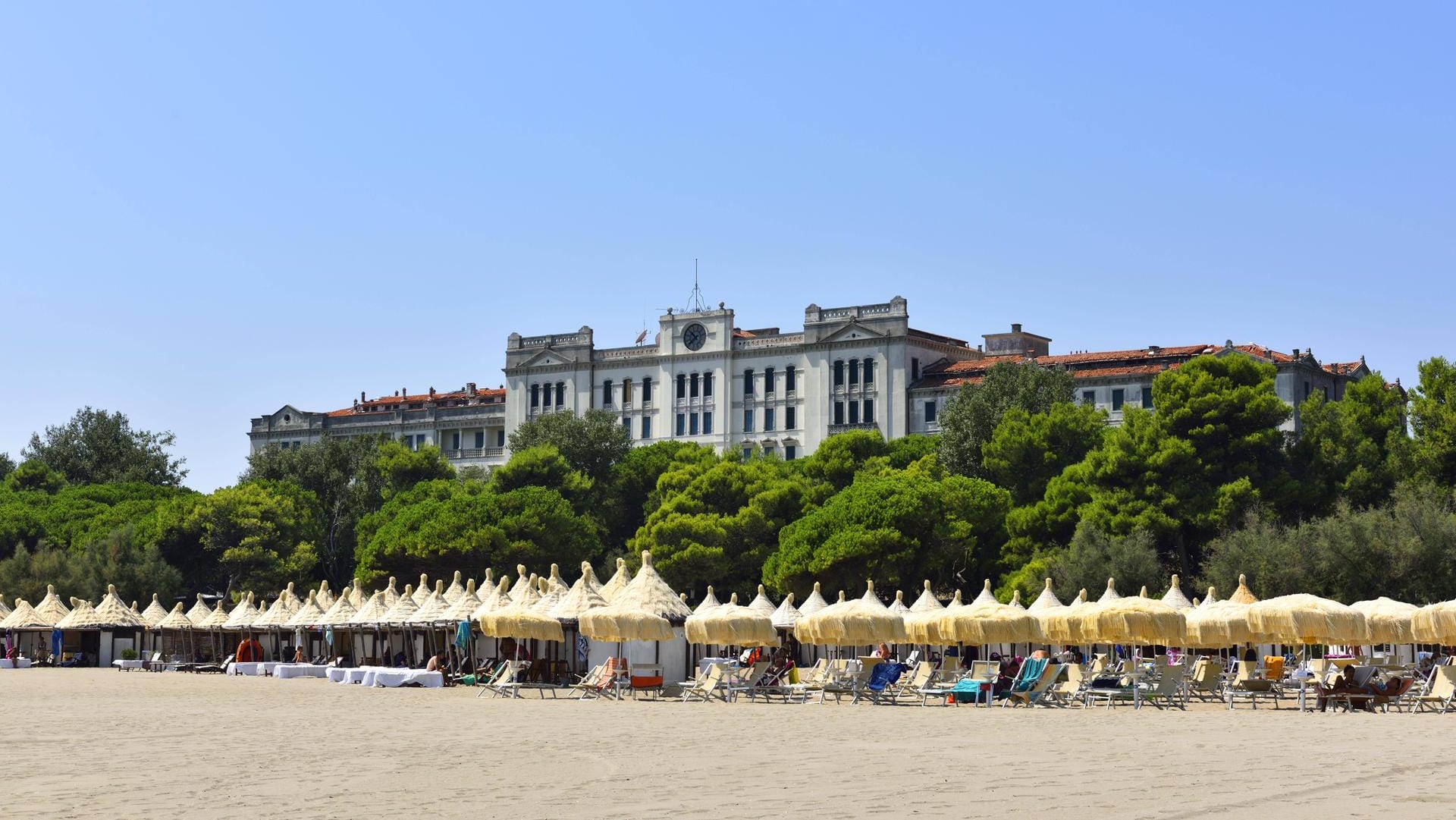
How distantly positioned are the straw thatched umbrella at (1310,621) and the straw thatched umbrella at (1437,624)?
0.84 m

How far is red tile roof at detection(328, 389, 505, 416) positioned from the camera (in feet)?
357

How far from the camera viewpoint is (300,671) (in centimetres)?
4481

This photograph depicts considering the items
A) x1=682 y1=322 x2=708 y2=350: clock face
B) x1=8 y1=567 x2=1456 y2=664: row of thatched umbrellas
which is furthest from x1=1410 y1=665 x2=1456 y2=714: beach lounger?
x1=682 y1=322 x2=708 y2=350: clock face

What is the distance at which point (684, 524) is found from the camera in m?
65.1

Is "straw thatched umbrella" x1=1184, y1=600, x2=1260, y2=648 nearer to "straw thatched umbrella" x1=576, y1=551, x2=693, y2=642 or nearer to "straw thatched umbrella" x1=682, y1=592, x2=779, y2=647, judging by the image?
"straw thatched umbrella" x1=682, y1=592, x2=779, y2=647

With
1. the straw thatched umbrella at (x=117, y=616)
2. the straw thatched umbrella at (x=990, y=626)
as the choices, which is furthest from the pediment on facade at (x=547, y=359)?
the straw thatched umbrella at (x=990, y=626)

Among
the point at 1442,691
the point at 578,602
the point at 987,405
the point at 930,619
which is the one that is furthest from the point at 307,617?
the point at 987,405

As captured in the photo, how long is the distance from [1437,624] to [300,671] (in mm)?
27618

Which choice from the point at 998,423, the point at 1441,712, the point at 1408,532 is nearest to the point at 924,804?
the point at 1441,712

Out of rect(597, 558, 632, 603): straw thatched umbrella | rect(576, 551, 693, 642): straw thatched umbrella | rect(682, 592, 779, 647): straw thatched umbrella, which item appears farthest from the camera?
rect(597, 558, 632, 603): straw thatched umbrella

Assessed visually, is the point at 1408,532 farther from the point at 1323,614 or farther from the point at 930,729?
the point at 930,729

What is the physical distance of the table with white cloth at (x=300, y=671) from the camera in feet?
147

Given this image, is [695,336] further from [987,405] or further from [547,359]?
[987,405]

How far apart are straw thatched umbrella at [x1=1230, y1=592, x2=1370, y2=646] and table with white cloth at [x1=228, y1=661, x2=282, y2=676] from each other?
1038 inches
